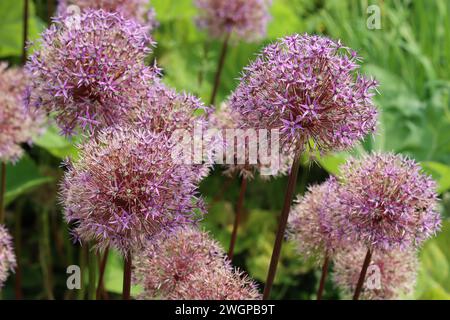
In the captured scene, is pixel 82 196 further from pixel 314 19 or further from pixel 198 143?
pixel 314 19

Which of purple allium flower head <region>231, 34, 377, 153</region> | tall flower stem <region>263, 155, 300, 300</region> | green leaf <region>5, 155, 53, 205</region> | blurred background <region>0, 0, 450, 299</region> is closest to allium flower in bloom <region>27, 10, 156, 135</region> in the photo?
purple allium flower head <region>231, 34, 377, 153</region>

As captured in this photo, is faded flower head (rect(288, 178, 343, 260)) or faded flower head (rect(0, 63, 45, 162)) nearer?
faded flower head (rect(288, 178, 343, 260))

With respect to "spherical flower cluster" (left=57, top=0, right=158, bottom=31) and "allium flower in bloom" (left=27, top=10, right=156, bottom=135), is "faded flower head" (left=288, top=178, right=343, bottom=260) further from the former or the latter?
"spherical flower cluster" (left=57, top=0, right=158, bottom=31)

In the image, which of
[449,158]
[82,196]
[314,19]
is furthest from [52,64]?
[314,19]

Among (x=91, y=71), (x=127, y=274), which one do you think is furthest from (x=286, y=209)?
(x=91, y=71)

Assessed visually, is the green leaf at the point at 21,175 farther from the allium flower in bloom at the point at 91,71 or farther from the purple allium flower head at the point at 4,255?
the allium flower in bloom at the point at 91,71

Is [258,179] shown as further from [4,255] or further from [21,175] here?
[4,255]

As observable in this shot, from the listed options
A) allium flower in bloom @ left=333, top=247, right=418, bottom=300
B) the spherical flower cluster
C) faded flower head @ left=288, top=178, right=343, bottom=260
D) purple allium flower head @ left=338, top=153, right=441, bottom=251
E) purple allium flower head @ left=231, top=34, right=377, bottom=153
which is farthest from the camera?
the spherical flower cluster
